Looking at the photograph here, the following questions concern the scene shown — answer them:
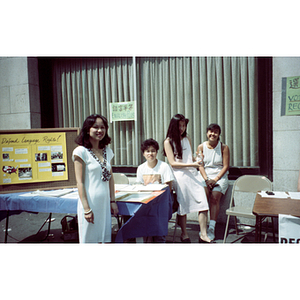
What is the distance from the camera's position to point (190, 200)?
330 cm

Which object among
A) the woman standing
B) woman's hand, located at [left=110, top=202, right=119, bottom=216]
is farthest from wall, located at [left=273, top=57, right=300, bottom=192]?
woman's hand, located at [left=110, top=202, right=119, bottom=216]

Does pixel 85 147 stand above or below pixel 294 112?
below

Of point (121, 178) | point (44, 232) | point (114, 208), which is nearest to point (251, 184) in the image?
point (121, 178)

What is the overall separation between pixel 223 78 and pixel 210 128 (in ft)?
3.57

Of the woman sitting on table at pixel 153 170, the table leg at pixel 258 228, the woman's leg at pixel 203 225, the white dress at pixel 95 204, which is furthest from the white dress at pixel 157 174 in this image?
the table leg at pixel 258 228

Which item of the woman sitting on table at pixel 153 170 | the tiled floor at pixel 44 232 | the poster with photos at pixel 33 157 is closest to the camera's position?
the poster with photos at pixel 33 157

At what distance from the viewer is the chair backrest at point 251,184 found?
3.50 metres

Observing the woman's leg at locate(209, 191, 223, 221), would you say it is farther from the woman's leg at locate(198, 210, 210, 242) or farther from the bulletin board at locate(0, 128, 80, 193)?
the bulletin board at locate(0, 128, 80, 193)

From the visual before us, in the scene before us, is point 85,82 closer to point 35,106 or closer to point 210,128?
point 35,106

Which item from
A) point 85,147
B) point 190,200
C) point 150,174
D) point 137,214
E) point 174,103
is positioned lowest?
point 190,200

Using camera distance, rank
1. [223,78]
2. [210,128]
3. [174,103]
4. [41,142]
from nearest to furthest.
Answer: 1. [41,142]
2. [210,128]
3. [223,78]
4. [174,103]

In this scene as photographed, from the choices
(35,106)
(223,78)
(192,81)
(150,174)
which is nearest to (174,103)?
(192,81)

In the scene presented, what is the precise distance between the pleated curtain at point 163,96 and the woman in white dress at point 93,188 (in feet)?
7.82

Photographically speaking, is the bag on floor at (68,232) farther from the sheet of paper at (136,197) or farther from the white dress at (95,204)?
the sheet of paper at (136,197)
